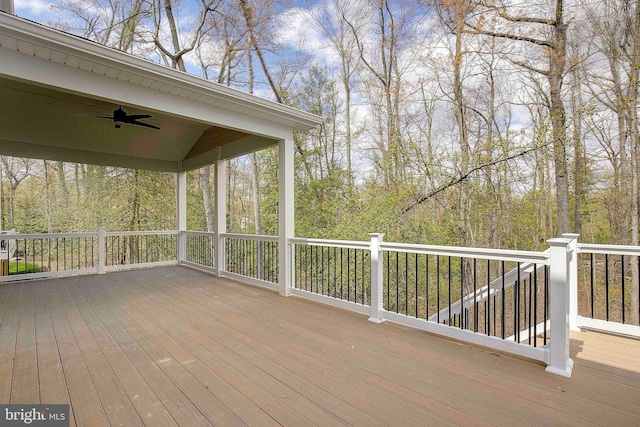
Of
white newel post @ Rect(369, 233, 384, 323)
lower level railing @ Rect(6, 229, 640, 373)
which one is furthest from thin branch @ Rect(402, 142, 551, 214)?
white newel post @ Rect(369, 233, 384, 323)

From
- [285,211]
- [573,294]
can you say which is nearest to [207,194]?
[285,211]

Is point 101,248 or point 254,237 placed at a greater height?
point 254,237

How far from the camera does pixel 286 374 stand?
2281 millimetres

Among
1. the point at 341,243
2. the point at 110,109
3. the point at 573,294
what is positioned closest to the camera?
the point at 573,294

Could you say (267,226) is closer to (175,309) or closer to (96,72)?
(175,309)

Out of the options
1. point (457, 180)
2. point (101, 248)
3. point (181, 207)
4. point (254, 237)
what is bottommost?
point (101, 248)

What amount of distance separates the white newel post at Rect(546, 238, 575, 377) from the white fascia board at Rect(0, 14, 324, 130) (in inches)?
137

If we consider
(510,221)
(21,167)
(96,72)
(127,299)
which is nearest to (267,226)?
(127,299)

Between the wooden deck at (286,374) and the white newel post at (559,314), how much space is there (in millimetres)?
121

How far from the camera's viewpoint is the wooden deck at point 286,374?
181cm

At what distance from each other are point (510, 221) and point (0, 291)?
10142mm

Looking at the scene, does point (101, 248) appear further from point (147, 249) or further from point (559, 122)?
point (559, 122)

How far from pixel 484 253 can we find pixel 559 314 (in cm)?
66

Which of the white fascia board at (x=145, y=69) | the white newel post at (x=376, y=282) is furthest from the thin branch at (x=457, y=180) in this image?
the white newel post at (x=376, y=282)
